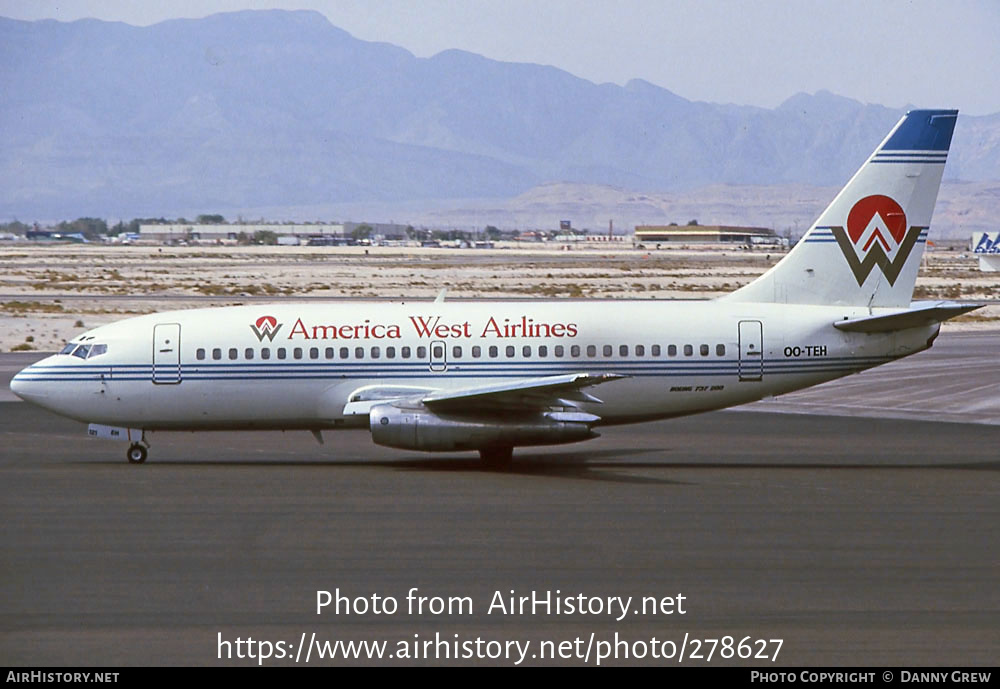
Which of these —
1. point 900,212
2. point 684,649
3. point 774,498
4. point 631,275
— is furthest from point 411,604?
point 631,275

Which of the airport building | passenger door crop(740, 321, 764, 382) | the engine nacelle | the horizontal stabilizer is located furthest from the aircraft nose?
the airport building

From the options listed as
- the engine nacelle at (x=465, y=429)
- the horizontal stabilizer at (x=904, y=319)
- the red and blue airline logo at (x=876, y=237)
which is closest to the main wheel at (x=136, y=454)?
the engine nacelle at (x=465, y=429)

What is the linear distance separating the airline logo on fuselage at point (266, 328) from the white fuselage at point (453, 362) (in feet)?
0.15

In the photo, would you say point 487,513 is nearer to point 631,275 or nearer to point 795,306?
point 795,306

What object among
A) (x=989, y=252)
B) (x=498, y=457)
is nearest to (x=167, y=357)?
(x=498, y=457)

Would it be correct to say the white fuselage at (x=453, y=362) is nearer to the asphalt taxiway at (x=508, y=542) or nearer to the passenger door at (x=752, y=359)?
the passenger door at (x=752, y=359)

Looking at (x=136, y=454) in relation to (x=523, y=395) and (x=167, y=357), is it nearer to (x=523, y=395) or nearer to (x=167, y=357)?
(x=167, y=357)

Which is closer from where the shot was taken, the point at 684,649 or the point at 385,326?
the point at 684,649

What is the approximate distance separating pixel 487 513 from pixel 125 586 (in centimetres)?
685

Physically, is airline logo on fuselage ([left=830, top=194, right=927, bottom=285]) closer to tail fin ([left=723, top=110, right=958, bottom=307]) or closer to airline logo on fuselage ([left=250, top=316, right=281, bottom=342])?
tail fin ([left=723, top=110, right=958, bottom=307])

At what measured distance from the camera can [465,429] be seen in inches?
1053

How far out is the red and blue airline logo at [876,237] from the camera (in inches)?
1136

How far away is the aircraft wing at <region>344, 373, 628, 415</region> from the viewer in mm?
25891

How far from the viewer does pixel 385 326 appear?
93.0 ft
